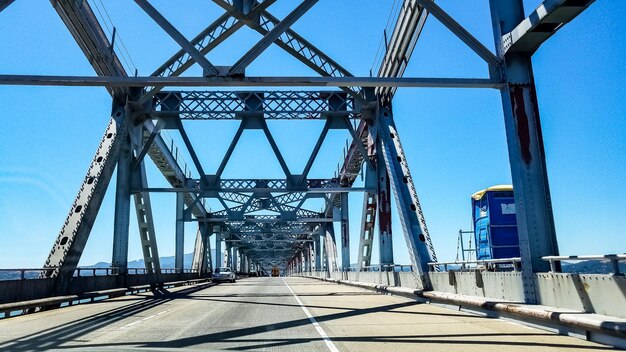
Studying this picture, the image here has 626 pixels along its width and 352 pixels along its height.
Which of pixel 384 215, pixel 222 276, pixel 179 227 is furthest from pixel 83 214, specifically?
pixel 222 276

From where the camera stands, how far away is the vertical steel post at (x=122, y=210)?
80.1ft

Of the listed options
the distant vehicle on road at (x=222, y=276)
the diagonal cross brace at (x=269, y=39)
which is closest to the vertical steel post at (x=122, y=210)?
the diagonal cross brace at (x=269, y=39)

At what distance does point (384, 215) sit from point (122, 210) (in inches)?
520

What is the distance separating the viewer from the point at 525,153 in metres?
12.2

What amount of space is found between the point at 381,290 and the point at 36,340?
17068 millimetres

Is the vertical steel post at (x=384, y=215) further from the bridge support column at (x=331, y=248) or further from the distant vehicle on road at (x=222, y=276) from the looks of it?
the distant vehicle on road at (x=222, y=276)

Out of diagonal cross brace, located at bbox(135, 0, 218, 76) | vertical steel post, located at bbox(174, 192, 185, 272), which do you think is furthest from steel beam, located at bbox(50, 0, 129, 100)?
vertical steel post, located at bbox(174, 192, 185, 272)

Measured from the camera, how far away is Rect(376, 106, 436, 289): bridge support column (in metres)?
18.2

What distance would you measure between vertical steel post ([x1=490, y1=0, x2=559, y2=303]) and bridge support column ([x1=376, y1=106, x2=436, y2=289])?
6.53m

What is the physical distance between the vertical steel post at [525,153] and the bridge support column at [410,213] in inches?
257

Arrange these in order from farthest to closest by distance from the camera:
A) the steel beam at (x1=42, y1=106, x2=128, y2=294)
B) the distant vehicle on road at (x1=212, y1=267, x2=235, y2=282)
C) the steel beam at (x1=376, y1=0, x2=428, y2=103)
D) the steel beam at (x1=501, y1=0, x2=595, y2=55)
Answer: the distant vehicle on road at (x1=212, y1=267, x2=235, y2=282)
the steel beam at (x1=42, y1=106, x2=128, y2=294)
the steel beam at (x1=376, y1=0, x2=428, y2=103)
the steel beam at (x1=501, y1=0, x2=595, y2=55)

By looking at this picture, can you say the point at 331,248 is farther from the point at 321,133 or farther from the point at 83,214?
the point at 83,214

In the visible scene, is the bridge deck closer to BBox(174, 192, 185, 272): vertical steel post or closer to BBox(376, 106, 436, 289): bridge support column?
BBox(376, 106, 436, 289): bridge support column

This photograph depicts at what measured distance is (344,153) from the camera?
37875 millimetres
